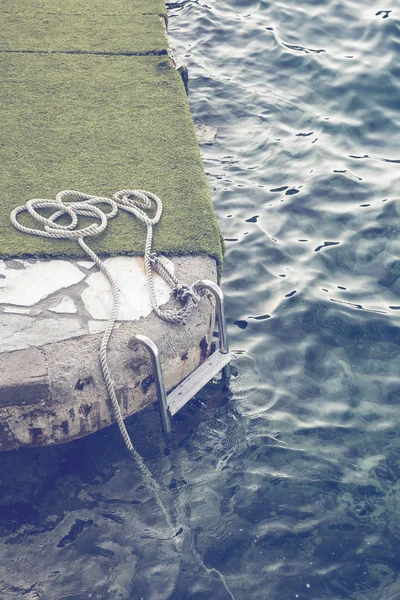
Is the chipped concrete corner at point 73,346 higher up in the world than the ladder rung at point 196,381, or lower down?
higher up

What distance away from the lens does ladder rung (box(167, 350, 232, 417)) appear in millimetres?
4078

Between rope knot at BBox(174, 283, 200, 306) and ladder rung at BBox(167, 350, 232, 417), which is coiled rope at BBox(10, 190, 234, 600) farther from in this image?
ladder rung at BBox(167, 350, 232, 417)

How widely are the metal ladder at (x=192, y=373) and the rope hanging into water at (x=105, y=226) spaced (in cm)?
14

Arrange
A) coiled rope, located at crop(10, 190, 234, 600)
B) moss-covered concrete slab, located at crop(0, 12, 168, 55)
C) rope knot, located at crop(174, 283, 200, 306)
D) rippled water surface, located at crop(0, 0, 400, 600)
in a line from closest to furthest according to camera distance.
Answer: rippled water surface, located at crop(0, 0, 400, 600) → coiled rope, located at crop(10, 190, 234, 600) → rope knot, located at crop(174, 283, 200, 306) → moss-covered concrete slab, located at crop(0, 12, 168, 55)

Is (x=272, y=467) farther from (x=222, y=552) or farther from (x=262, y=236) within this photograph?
(x=262, y=236)

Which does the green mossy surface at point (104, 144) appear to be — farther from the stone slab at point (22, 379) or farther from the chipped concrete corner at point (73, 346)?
the stone slab at point (22, 379)

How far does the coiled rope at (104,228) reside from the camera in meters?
3.94

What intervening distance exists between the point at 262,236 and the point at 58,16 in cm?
356

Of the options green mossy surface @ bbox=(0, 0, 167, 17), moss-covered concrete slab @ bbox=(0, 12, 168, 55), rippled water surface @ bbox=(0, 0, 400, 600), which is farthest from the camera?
green mossy surface @ bbox=(0, 0, 167, 17)

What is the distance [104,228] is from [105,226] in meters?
0.03

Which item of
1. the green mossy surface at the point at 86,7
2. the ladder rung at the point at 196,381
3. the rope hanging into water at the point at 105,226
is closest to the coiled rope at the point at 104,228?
the rope hanging into water at the point at 105,226

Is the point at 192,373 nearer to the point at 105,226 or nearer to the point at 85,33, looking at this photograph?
the point at 105,226

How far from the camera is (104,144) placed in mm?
5590

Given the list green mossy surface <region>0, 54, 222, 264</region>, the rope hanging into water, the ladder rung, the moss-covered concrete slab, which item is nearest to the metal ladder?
the ladder rung
